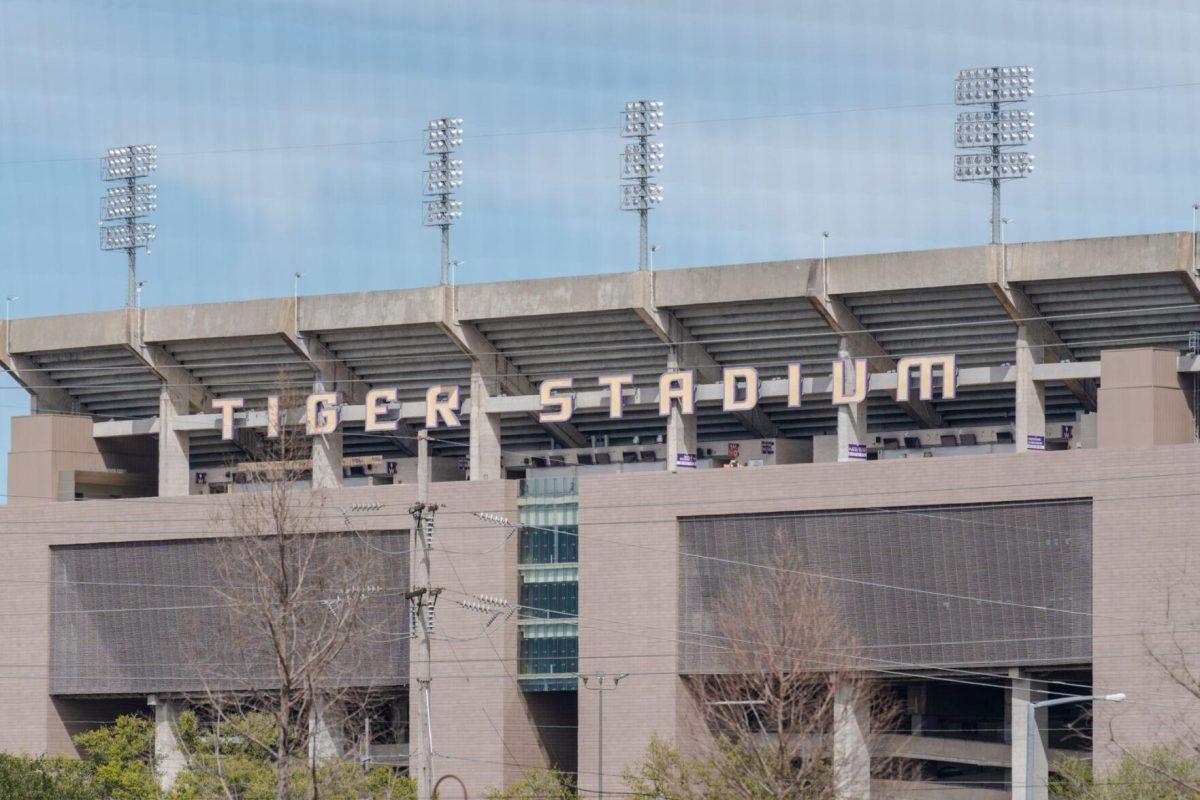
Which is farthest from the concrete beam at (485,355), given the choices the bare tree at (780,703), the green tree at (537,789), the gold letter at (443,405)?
the green tree at (537,789)

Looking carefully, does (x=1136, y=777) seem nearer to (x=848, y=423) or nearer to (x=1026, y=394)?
(x=1026, y=394)

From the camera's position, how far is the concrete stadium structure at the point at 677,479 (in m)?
95.5

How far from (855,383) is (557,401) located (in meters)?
14.3

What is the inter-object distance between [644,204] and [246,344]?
21.9m

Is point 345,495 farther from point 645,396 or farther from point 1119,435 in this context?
point 1119,435

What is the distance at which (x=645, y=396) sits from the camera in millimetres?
107438

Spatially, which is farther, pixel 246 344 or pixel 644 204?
pixel 246 344

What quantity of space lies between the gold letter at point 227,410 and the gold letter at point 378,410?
7.46 m

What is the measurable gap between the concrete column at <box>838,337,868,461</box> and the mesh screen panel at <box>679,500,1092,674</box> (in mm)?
4599

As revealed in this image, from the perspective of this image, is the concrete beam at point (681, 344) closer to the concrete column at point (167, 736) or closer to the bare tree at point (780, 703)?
the bare tree at point (780, 703)

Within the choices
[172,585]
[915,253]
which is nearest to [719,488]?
[915,253]

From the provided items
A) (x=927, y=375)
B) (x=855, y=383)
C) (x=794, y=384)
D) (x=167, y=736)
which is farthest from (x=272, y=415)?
(x=927, y=375)

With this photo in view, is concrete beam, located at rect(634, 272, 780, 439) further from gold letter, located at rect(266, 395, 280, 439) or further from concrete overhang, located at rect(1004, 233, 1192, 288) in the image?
gold letter, located at rect(266, 395, 280, 439)

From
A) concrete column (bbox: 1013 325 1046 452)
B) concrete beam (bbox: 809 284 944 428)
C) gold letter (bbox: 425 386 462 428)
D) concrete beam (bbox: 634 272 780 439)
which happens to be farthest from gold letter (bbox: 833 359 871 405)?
gold letter (bbox: 425 386 462 428)
